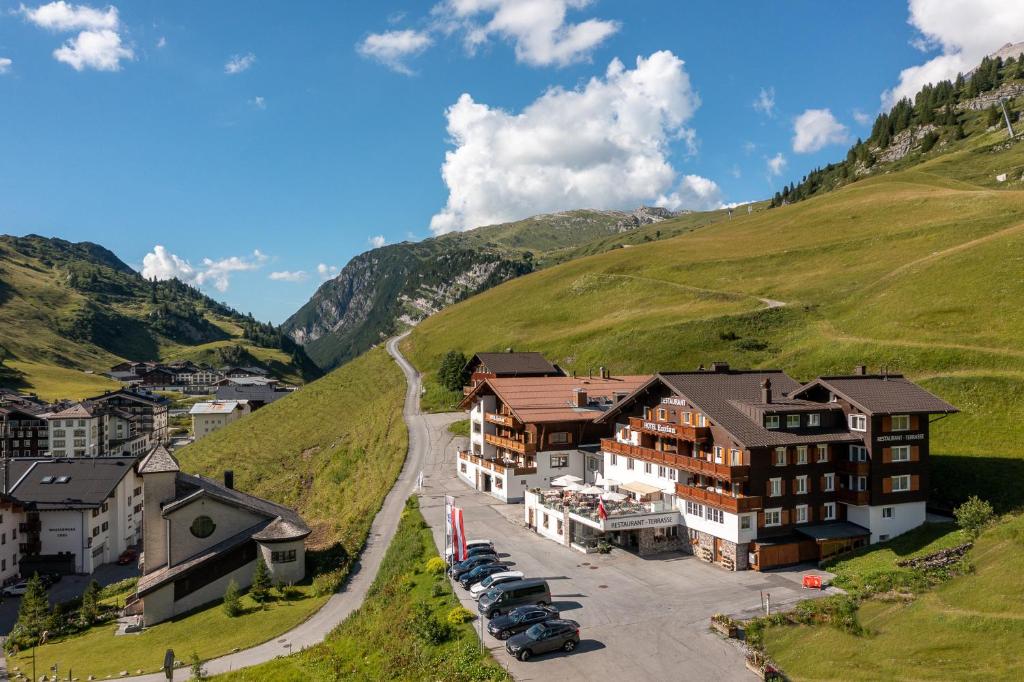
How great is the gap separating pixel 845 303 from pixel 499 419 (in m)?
63.9

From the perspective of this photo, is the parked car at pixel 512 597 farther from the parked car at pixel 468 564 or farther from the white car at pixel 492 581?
the parked car at pixel 468 564

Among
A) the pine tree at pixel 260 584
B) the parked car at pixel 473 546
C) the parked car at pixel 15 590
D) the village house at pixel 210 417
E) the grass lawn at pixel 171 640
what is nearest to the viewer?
the grass lawn at pixel 171 640

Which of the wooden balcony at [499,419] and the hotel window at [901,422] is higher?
the hotel window at [901,422]

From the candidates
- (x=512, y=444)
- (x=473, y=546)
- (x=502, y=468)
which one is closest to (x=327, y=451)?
(x=512, y=444)

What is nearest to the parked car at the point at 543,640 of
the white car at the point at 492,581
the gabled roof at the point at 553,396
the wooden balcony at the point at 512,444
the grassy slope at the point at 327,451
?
the white car at the point at 492,581

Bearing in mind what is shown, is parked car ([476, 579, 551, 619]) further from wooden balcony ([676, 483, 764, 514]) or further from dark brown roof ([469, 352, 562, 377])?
dark brown roof ([469, 352, 562, 377])

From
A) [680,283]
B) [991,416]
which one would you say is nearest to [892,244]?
[680,283]

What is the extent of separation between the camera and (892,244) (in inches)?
4739

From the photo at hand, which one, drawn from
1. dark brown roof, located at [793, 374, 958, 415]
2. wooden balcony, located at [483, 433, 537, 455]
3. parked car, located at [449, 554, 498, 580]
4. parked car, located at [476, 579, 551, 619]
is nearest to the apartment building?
wooden balcony, located at [483, 433, 537, 455]

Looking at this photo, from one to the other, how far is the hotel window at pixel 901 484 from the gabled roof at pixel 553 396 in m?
23.7

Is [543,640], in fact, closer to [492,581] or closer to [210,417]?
[492,581]

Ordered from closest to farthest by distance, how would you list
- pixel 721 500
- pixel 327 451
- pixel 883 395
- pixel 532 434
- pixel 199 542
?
1. pixel 721 500
2. pixel 883 395
3. pixel 199 542
4. pixel 532 434
5. pixel 327 451

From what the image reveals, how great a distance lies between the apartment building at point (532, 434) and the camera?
209 ft

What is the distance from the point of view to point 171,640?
43750 millimetres
